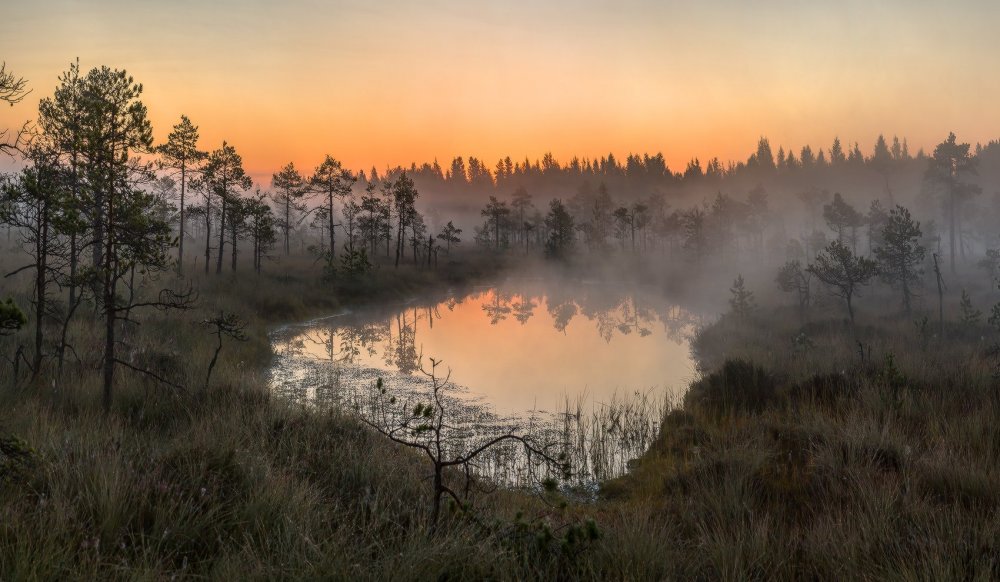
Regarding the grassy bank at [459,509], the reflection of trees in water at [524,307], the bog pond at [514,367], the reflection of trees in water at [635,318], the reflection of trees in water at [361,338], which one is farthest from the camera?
the reflection of trees in water at [524,307]

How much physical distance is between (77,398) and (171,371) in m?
3.32

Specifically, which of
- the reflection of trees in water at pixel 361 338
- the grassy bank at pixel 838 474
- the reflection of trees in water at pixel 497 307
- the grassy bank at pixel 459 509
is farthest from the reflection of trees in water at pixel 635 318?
the grassy bank at pixel 459 509

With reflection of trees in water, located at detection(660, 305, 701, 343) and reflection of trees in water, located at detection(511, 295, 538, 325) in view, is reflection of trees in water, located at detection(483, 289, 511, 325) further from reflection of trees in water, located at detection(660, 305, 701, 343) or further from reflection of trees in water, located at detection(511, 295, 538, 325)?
reflection of trees in water, located at detection(660, 305, 701, 343)

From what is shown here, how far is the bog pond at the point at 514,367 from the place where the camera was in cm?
1206

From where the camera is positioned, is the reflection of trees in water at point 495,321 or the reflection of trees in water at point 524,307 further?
the reflection of trees in water at point 524,307

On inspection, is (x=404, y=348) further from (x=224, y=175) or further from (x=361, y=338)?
(x=224, y=175)

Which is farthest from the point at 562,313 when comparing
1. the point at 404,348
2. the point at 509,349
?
the point at 404,348

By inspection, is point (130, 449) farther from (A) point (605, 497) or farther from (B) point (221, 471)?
(A) point (605, 497)

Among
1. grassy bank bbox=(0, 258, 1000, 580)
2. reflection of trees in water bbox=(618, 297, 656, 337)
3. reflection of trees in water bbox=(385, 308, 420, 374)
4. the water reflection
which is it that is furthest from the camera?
reflection of trees in water bbox=(618, 297, 656, 337)

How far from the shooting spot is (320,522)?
14.3 ft

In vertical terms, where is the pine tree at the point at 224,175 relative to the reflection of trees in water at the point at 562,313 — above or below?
above

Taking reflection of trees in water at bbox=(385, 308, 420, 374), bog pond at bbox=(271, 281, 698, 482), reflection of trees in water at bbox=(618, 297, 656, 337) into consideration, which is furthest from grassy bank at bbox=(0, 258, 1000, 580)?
reflection of trees in water at bbox=(618, 297, 656, 337)

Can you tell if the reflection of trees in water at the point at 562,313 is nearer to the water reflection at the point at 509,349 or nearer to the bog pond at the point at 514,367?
the water reflection at the point at 509,349

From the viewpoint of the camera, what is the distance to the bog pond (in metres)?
12.1
